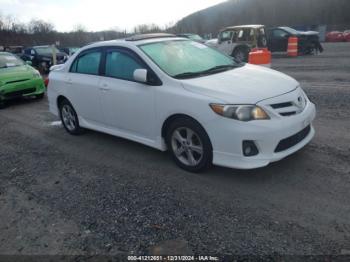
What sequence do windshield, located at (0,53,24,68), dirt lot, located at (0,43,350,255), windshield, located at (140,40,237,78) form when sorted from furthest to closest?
windshield, located at (0,53,24,68) → windshield, located at (140,40,237,78) → dirt lot, located at (0,43,350,255)

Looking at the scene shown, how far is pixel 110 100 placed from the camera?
5008mm

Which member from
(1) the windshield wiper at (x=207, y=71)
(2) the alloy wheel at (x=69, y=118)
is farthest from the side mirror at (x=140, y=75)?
(2) the alloy wheel at (x=69, y=118)

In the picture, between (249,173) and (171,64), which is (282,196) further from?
(171,64)

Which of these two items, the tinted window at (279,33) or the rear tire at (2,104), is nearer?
the rear tire at (2,104)

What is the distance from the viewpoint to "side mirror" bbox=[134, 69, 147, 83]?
431 centimetres

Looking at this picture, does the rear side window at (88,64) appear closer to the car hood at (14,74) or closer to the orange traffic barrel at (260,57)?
the car hood at (14,74)

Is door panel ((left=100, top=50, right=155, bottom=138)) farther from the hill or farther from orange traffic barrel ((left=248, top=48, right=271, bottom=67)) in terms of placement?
the hill

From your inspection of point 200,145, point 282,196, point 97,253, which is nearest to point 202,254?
point 97,253

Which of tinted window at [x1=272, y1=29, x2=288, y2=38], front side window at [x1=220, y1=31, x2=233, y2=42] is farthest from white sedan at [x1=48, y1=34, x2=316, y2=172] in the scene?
tinted window at [x1=272, y1=29, x2=288, y2=38]

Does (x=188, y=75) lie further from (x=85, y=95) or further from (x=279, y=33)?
(x=279, y=33)

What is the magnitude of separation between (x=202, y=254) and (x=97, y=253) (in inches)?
35.7

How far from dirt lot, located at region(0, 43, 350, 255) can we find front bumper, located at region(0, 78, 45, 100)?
13.9 ft

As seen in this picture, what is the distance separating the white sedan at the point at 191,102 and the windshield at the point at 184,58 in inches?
0.5

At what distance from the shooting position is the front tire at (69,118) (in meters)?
6.11
